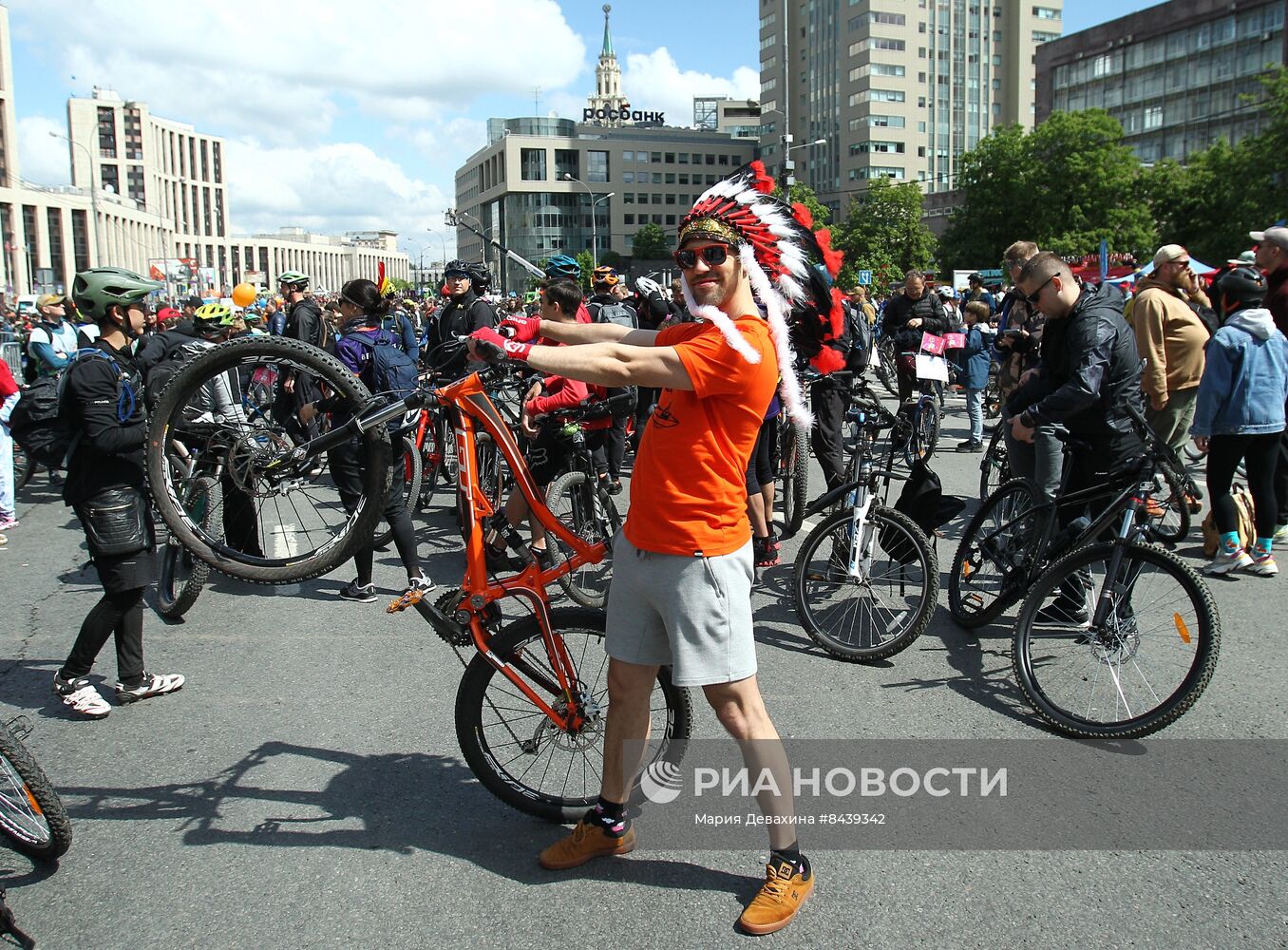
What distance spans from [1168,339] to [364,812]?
6414mm

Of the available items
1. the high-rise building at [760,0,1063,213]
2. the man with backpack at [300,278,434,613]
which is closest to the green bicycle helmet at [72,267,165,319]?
the man with backpack at [300,278,434,613]

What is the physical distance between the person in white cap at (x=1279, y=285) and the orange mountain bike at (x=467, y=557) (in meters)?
5.29

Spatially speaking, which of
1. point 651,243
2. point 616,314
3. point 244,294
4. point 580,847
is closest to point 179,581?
point 580,847

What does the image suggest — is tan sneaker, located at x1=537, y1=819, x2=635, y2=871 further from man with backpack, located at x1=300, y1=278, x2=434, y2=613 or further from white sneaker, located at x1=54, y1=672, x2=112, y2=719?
man with backpack, located at x1=300, y1=278, x2=434, y2=613

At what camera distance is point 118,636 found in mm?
4555

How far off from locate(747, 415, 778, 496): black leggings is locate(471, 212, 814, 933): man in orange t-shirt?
10.7 ft

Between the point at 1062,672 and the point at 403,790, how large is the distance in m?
3.09

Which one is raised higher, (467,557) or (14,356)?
(14,356)

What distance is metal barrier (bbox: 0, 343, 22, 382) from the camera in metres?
15.8

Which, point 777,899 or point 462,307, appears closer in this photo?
point 777,899

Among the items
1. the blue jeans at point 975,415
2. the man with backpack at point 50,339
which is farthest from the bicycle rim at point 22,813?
the blue jeans at point 975,415

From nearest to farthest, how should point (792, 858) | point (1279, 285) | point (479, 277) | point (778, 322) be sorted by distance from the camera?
1. point (792, 858)
2. point (778, 322)
3. point (1279, 285)
4. point (479, 277)

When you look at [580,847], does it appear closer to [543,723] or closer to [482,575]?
[543,723]

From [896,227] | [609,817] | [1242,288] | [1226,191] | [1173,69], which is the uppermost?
[1173,69]
